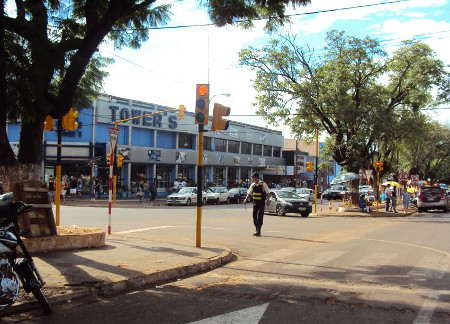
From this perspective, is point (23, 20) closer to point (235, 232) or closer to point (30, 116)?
point (30, 116)

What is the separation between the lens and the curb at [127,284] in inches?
201

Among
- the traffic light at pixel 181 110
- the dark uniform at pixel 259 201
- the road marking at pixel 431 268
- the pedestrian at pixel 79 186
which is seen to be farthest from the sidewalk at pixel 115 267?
the pedestrian at pixel 79 186

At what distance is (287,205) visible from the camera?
73.5 feet

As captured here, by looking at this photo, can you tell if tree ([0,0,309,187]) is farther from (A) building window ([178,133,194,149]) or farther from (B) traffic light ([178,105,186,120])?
(A) building window ([178,133,194,149])

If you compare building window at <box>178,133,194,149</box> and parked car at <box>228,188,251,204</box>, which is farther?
building window at <box>178,133,194,149</box>

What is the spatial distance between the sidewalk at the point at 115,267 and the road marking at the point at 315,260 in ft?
4.92

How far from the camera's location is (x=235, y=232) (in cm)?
1410

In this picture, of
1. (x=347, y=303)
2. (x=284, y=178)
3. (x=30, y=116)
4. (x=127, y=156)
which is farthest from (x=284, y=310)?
(x=284, y=178)

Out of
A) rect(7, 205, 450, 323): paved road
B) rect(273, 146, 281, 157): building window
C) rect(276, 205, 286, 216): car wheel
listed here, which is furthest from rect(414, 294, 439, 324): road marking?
rect(273, 146, 281, 157): building window

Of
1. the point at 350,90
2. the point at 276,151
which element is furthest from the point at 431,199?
the point at 276,151

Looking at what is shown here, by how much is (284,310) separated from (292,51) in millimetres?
22905

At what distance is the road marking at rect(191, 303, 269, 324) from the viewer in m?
4.82

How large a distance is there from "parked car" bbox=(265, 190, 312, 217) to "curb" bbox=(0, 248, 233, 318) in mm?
13967

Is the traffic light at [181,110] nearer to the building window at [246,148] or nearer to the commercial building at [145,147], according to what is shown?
the commercial building at [145,147]
